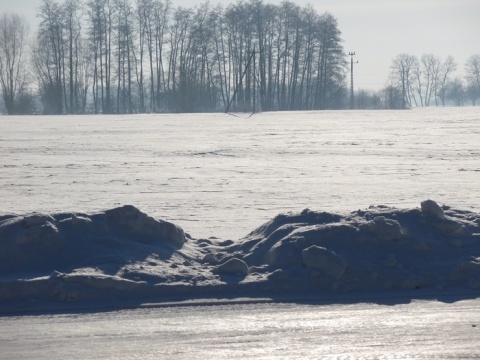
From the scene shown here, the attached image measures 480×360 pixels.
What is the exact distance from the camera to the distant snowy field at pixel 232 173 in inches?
439

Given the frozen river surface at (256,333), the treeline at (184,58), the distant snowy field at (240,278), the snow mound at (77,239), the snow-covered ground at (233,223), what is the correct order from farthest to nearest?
the treeline at (184,58) → the snow mound at (77,239) → the snow-covered ground at (233,223) → the distant snowy field at (240,278) → the frozen river surface at (256,333)

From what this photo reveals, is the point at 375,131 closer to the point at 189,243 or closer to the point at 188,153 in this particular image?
the point at 188,153

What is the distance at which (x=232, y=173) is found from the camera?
52.4ft

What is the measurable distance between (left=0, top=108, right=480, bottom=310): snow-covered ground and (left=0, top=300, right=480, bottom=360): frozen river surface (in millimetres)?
488

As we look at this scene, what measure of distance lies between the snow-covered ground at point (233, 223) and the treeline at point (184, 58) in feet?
170

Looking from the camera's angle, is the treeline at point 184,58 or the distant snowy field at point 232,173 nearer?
the distant snowy field at point 232,173

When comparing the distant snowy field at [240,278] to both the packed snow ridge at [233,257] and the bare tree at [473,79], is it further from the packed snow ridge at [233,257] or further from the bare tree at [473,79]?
the bare tree at [473,79]

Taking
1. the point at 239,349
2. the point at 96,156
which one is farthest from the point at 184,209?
the point at 96,156

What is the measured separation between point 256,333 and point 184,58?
7204 centimetres

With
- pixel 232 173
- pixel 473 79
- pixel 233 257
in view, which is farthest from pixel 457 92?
pixel 233 257

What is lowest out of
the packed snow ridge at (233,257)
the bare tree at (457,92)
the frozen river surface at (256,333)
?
the frozen river surface at (256,333)

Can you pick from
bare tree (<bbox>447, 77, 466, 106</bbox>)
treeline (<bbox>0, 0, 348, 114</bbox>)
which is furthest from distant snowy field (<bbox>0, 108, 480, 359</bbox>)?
bare tree (<bbox>447, 77, 466, 106</bbox>)

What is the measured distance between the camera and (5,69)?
75250 millimetres

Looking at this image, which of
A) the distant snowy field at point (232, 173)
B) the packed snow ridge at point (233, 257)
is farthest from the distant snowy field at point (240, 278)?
the distant snowy field at point (232, 173)
